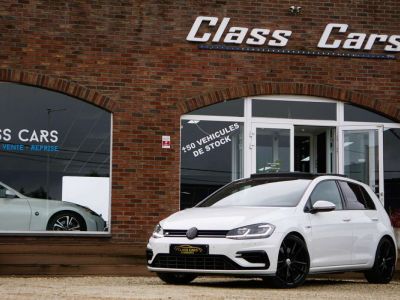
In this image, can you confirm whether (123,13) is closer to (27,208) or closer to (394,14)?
(27,208)

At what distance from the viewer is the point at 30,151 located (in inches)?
667

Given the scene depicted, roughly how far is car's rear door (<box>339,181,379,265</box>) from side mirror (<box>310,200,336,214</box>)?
860 millimetres

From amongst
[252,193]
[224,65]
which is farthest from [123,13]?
[252,193]

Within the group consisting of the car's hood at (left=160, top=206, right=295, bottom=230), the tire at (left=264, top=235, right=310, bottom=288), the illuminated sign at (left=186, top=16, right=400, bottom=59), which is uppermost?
the illuminated sign at (left=186, top=16, right=400, bottom=59)

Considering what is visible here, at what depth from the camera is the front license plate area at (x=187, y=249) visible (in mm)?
11234

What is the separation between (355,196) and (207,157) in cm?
480

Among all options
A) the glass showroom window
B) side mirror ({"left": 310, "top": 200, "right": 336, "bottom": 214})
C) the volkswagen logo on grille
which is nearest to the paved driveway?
the volkswagen logo on grille

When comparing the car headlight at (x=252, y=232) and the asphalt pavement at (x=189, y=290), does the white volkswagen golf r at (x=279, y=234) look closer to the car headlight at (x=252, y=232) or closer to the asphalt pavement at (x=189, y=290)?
the car headlight at (x=252, y=232)

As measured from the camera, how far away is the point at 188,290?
10945 millimetres

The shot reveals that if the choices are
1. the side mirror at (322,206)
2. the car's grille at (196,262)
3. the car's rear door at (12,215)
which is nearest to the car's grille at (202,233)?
the car's grille at (196,262)

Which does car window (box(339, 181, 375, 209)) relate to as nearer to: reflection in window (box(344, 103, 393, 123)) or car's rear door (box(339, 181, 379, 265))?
car's rear door (box(339, 181, 379, 265))

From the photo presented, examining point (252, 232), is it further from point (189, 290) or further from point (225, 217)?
point (189, 290)

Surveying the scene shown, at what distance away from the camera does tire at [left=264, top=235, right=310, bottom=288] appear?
11.3 meters

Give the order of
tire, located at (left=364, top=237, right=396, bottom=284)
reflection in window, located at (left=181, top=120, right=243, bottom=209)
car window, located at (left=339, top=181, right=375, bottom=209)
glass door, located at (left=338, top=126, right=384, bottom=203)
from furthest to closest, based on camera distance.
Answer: glass door, located at (left=338, top=126, right=384, bottom=203) < reflection in window, located at (left=181, top=120, right=243, bottom=209) < tire, located at (left=364, top=237, right=396, bottom=284) < car window, located at (left=339, top=181, right=375, bottom=209)
